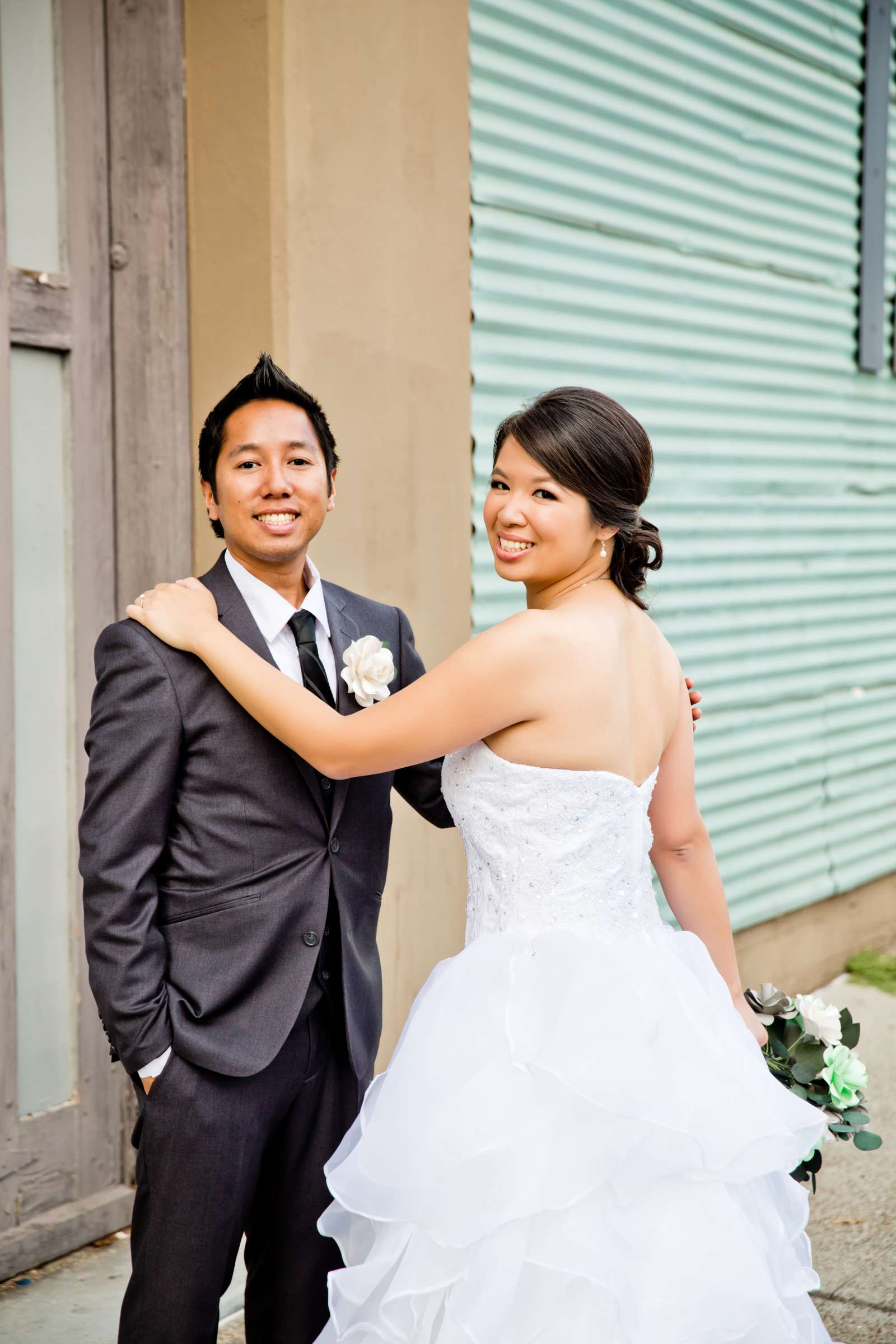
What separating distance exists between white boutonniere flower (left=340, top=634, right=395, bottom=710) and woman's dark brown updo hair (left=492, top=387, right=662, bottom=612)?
0.45 metres

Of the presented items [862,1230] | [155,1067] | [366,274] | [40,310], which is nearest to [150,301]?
[40,310]

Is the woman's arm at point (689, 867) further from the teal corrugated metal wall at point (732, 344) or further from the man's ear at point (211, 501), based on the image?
the teal corrugated metal wall at point (732, 344)

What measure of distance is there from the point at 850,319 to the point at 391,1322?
552cm

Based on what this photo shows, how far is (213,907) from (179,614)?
0.53 metres

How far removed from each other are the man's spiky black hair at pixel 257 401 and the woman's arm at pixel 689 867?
3.01 feet

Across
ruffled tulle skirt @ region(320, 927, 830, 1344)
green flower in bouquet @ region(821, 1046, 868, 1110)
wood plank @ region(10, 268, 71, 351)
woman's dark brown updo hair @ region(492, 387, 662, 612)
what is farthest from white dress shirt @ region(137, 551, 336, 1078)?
green flower in bouquet @ region(821, 1046, 868, 1110)

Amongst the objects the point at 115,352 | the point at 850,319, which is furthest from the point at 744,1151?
the point at 850,319

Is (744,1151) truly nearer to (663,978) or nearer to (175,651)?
(663,978)

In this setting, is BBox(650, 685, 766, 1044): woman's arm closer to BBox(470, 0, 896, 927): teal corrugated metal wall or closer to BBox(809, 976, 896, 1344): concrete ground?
BBox(809, 976, 896, 1344): concrete ground

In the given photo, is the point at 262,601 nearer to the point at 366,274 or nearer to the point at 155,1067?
the point at 155,1067

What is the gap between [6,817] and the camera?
3457mm

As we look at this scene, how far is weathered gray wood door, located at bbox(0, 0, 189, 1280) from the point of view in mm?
3449

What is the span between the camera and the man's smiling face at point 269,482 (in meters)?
2.49

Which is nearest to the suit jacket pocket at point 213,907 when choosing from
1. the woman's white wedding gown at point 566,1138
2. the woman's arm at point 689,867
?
the woman's white wedding gown at point 566,1138
